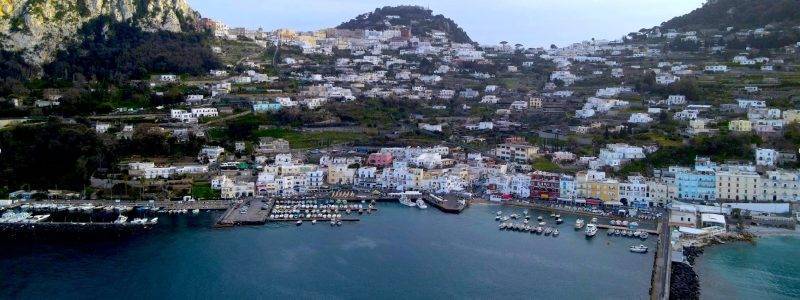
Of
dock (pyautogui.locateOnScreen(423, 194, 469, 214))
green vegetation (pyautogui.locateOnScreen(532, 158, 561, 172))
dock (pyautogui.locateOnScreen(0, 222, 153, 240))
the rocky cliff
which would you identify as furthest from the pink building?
the rocky cliff

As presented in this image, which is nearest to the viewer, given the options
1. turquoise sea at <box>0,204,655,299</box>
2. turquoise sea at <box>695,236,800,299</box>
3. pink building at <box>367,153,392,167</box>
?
turquoise sea at <box>695,236,800,299</box>

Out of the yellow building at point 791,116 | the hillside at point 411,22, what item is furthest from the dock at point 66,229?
the hillside at point 411,22

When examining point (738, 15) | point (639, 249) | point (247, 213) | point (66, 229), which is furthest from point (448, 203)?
point (738, 15)

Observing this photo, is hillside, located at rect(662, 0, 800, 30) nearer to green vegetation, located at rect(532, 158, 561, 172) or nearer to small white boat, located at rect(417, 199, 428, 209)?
green vegetation, located at rect(532, 158, 561, 172)

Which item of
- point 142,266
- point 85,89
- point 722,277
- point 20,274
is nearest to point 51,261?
point 20,274

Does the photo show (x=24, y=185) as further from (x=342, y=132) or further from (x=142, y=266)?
(x=342, y=132)

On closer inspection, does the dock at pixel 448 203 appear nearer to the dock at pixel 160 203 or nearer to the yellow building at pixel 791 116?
the dock at pixel 160 203
